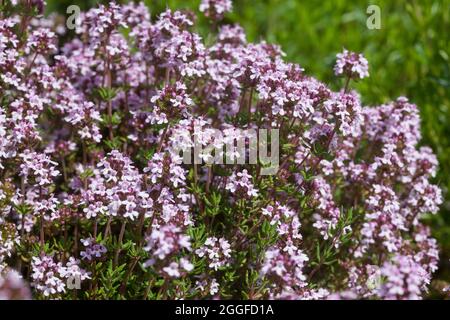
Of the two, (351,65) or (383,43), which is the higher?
(383,43)

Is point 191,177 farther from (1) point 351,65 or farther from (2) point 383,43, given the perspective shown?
(2) point 383,43

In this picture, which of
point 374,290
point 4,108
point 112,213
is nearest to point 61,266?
point 112,213

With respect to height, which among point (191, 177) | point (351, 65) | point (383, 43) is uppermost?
point (383, 43)

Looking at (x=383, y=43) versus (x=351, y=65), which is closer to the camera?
(x=351, y=65)

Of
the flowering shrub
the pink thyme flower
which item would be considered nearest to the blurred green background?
the flowering shrub

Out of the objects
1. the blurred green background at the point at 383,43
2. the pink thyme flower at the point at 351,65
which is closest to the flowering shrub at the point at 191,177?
the pink thyme flower at the point at 351,65

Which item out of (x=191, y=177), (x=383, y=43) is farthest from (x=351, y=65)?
(x=383, y=43)

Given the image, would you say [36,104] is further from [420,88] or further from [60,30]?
[420,88]

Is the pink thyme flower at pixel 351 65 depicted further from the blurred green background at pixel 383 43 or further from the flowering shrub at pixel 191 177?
the blurred green background at pixel 383 43
